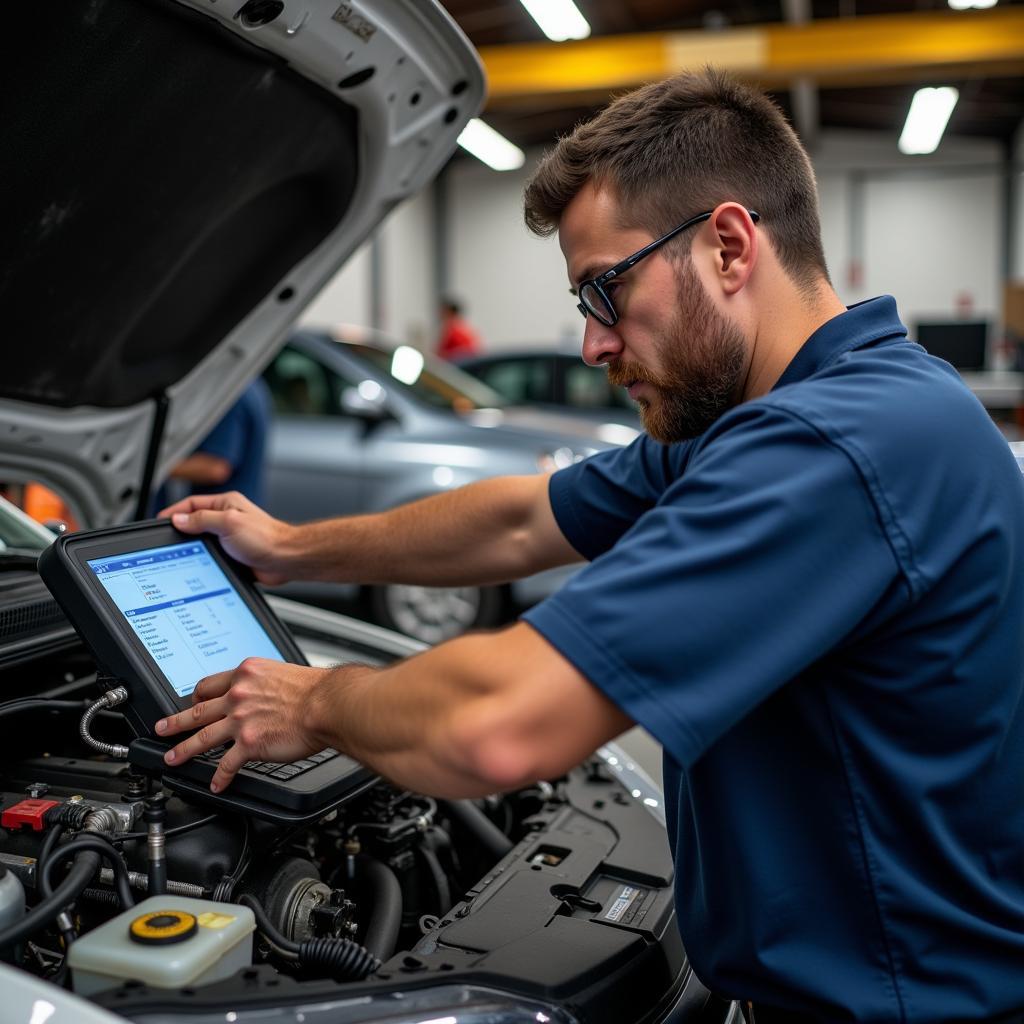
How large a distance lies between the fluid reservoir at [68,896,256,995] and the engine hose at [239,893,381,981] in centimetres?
8

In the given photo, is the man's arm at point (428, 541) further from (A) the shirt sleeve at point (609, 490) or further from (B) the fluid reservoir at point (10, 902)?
(B) the fluid reservoir at point (10, 902)

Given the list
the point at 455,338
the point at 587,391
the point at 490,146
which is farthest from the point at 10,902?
the point at 490,146

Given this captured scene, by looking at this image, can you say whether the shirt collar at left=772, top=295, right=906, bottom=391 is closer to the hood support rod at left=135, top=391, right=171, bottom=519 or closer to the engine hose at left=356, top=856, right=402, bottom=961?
the engine hose at left=356, top=856, right=402, bottom=961

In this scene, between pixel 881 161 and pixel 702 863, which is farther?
pixel 881 161

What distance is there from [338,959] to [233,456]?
2732mm

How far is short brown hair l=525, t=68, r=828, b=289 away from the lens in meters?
1.35

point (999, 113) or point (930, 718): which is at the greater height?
point (999, 113)

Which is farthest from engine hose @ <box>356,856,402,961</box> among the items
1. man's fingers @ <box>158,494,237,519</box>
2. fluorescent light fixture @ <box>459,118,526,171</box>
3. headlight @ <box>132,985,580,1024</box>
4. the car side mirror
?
fluorescent light fixture @ <box>459,118,526,171</box>

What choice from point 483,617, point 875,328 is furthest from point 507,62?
point 875,328

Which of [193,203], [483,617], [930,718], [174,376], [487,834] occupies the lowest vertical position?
[483,617]

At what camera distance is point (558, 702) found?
102cm

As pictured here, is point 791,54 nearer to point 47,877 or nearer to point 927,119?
point 927,119

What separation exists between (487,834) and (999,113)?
15.5 meters

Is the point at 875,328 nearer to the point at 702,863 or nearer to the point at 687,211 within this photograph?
the point at 687,211
